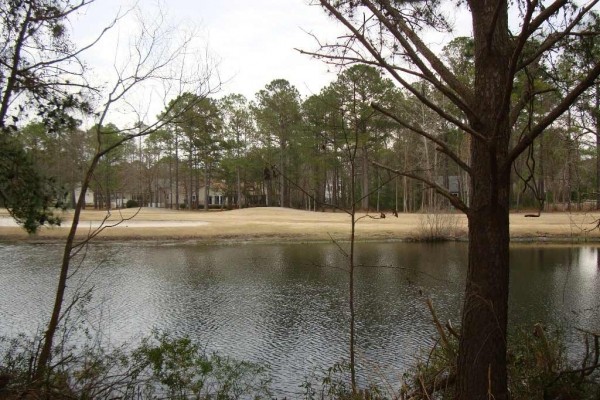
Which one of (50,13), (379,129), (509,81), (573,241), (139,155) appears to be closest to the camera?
(509,81)

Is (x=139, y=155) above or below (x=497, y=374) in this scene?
above

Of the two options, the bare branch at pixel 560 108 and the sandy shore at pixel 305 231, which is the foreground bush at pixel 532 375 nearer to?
the bare branch at pixel 560 108

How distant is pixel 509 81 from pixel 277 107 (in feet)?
158

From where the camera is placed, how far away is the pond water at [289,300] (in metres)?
9.17

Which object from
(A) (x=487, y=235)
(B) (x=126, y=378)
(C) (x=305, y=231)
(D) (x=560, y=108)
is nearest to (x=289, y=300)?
(B) (x=126, y=378)

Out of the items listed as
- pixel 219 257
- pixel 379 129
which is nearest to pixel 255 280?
pixel 219 257

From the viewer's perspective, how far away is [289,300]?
13.1 m

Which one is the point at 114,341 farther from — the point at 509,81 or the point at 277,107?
the point at 277,107

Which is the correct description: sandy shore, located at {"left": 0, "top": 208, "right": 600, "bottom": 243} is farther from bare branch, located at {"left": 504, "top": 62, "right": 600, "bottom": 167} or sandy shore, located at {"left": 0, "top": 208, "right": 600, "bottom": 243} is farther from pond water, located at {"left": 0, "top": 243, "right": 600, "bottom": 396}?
bare branch, located at {"left": 504, "top": 62, "right": 600, "bottom": 167}

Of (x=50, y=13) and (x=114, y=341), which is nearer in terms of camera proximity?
(x=50, y=13)

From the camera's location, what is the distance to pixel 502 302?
3117 millimetres

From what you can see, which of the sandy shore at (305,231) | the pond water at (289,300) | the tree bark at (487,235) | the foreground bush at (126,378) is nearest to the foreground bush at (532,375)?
the tree bark at (487,235)

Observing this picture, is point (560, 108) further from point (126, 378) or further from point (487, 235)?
point (126, 378)

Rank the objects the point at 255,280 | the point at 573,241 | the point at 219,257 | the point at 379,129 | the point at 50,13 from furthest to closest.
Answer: the point at 379,129 < the point at 573,241 < the point at 219,257 < the point at 255,280 < the point at 50,13
